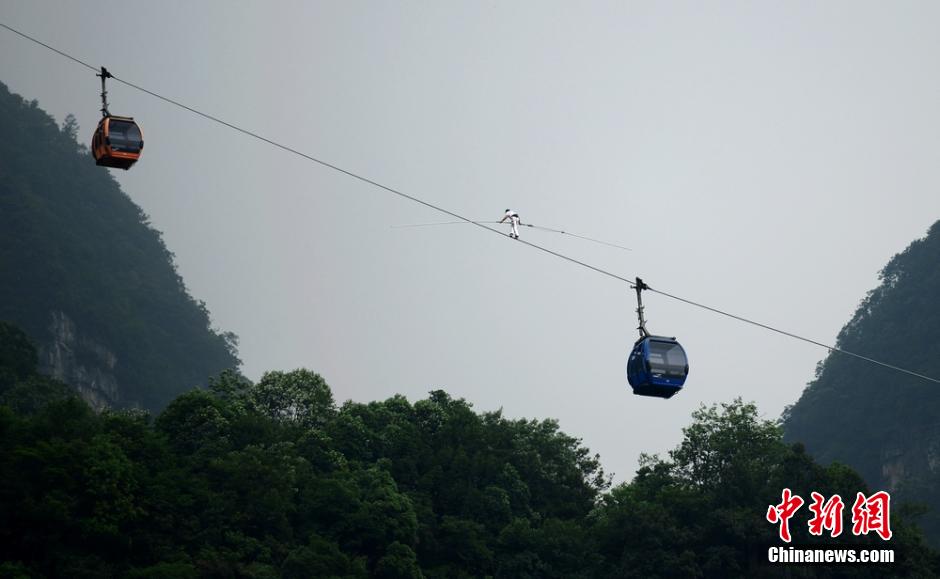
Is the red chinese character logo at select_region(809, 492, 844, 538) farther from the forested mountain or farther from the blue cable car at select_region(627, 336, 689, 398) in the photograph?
the forested mountain

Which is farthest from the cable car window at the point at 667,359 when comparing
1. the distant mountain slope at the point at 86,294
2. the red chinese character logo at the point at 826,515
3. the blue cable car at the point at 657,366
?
the distant mountain slope at the point at 86,294

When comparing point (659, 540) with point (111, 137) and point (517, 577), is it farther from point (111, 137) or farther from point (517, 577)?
point (111, 137)

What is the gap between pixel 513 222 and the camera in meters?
35.8

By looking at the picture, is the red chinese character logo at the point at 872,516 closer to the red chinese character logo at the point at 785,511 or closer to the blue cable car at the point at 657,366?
the red chinese character logo at the point at 785,511

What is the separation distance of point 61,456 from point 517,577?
68.8 feet

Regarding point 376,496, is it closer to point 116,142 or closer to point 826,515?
point 826,515

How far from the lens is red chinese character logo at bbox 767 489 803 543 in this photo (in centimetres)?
6209

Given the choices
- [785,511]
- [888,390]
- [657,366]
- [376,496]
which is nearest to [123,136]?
[657,366]

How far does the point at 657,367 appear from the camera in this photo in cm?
2884

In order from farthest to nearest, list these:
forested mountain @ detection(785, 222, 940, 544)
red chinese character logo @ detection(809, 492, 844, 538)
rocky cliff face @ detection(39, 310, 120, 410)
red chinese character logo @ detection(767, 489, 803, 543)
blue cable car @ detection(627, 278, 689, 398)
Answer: rocky cliff face @ detection(39, 310, 120, 410) → forested mountain @ detection(785, 222, 940, 544) → red chinese character logo @ detection(809, 492, 844, 538) → red chinese character logo @ detection(767, 489, 803, 543) → blue cable car @ detection(627, 278, 689, 398)

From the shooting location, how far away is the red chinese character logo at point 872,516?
62.2 meters

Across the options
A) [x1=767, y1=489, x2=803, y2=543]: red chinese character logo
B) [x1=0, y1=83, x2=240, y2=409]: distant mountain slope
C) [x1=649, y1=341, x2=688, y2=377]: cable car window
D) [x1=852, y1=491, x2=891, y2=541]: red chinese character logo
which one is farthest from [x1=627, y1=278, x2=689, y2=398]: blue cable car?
[x1=0, y1=83, x2=240, y2=409]: distant mountain slope

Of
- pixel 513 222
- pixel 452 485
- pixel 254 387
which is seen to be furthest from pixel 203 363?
pixel 513 222

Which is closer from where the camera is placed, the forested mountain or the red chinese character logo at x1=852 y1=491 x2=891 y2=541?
the red chinese character logo at x1=852 y1=491 x2=891 y2=541
